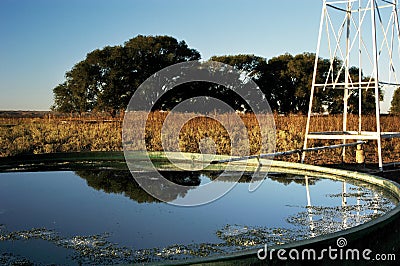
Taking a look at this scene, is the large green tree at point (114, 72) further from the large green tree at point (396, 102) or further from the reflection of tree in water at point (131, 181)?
the reflection of tree in water at point (131, 181)

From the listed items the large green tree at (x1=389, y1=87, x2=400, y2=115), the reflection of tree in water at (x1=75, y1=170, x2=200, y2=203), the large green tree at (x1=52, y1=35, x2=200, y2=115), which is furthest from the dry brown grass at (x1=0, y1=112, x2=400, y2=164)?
the large green tree at (x1=389, y1=87, x2=400, y2=115)

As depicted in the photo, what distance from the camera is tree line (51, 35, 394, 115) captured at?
27.5 m

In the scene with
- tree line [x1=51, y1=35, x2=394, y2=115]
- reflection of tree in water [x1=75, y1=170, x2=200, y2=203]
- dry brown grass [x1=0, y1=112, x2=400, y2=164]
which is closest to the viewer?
reflection of tree in water [x1=75, y1=170, x2=200, y2=203]

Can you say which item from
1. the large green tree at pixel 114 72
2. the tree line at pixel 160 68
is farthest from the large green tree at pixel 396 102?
the large green tree at pixel 114 72

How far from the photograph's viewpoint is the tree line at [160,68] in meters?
27.5

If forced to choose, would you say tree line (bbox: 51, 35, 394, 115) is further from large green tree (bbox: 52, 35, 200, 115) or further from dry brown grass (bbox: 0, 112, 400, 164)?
dry brown grass (bbox: 0, 112, 400, 164)

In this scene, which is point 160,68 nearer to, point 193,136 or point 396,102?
point 396,102

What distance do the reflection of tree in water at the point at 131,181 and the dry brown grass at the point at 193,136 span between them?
346 cm

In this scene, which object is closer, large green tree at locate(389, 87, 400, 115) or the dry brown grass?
the dry brown grass

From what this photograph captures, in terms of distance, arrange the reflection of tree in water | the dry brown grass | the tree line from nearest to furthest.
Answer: the reflection of tree in water, the dry brown grass, the tree line

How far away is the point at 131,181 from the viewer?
672 cm

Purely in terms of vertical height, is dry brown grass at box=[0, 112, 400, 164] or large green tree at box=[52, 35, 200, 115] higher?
large green tree at box=[52, 35, 200, 115]

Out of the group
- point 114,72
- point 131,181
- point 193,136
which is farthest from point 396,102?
point 131,181

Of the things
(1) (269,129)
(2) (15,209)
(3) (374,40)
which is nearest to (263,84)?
(1) (269,129)
